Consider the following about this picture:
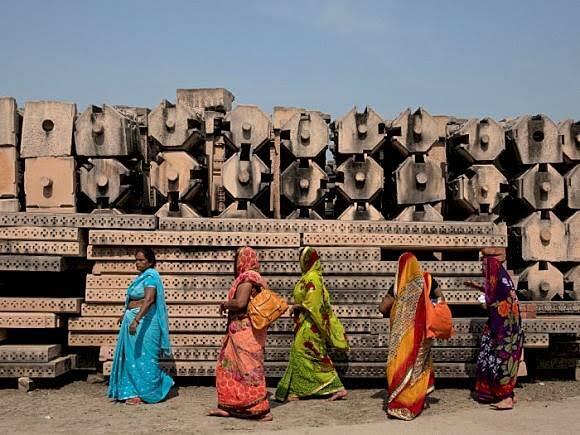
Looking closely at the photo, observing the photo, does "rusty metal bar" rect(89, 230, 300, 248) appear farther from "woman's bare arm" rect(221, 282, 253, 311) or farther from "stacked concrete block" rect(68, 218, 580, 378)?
"woman's bare arm" rect(221, 282, 253, 311)

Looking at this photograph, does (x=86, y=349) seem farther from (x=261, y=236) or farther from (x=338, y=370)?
(x=338, y=370)

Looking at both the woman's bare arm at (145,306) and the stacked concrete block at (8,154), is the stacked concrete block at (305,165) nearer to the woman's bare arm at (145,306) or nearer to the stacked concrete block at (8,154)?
the woman's bare arm at (145,306)

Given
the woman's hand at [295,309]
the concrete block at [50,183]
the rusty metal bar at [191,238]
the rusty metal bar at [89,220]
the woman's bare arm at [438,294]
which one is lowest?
the woman's hand at [295,309]

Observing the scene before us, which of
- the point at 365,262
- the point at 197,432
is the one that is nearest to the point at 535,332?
the point at 365,262

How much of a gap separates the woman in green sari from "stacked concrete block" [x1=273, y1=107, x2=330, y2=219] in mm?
1188

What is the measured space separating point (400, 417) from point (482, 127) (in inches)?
137

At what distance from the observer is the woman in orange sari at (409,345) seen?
18.2 feet

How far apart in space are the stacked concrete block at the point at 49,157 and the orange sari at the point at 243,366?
8.17ft

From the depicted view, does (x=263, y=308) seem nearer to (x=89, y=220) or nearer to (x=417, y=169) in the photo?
(x=89, y=220)

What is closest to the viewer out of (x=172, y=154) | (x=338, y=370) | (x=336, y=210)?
(x=338, y=370)

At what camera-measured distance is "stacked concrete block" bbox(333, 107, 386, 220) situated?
24.0ft

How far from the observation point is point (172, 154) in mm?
7289

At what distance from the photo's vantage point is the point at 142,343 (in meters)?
6.02

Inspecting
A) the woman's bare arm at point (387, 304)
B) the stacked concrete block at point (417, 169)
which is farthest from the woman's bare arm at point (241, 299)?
the stacked concrete block at point (417, 169)
